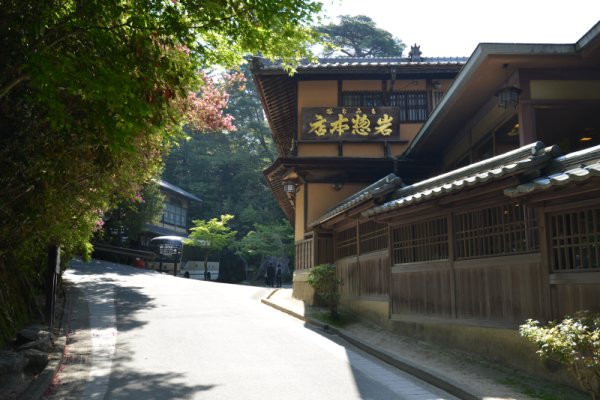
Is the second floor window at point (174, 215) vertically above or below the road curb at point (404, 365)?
above

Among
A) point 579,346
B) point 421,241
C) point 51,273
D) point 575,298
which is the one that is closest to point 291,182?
point 421,241

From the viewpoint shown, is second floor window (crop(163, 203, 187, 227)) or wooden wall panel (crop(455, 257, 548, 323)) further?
second floor window (crop(163, 203, 187, 227))

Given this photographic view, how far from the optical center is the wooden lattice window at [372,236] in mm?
13344

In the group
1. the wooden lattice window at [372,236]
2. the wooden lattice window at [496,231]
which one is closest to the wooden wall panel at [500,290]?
the wooden lattice window at [496,231]

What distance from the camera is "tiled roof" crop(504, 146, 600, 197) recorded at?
6.02m

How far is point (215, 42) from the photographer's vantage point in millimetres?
7500

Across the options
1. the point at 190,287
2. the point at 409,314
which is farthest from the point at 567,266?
the point at 190,287

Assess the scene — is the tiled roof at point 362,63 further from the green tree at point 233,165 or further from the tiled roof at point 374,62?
the green tree at point 233,165

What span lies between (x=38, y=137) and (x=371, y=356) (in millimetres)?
7124

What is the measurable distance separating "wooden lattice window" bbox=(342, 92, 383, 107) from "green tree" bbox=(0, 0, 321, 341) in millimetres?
10744

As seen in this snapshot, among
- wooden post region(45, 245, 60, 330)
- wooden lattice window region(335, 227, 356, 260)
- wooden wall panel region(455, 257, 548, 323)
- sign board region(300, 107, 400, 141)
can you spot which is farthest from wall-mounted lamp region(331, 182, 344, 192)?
wooden post region(45, 245, 60, 330)

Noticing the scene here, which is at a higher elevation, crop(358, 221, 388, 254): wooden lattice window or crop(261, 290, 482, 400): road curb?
crop(358, 221, 388, 254): wooden lattice window

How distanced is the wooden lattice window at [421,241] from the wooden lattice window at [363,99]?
769 centimetres

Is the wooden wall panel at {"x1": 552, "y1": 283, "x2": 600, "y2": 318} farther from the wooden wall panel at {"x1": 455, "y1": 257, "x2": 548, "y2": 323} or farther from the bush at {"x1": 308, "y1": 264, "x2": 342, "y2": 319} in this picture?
the bush at {"x1": 308, "y1": 264, "x2": 342, "y2": 319}
